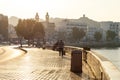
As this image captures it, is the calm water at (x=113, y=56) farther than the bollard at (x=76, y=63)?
Yes

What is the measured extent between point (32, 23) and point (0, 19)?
8598cm

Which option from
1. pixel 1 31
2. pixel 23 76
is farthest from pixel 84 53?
pixel 1 31

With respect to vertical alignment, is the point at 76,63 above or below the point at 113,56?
above

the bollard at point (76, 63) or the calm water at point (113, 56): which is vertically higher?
the bollard at point (76, 63)

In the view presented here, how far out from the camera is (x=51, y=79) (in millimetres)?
14906

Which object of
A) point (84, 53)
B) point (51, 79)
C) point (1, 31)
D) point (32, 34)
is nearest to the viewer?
point (51, 79)

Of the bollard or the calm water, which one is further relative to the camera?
the calm water

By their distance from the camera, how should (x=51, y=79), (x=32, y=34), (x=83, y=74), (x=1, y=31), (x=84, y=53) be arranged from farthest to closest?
(x=1, y=31), (x=32, y=34), (x=84, y=53), (x=83, y=74), (x=51, y=79)

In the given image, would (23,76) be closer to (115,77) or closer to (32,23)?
(115,77)

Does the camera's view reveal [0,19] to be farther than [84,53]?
Yes

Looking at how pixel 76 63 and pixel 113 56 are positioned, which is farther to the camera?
pixel 113 56

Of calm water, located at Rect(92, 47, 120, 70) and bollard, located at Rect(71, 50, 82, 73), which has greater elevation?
bollard, located at Rect(71, 50, 82, 73)

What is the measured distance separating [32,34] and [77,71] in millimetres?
79228

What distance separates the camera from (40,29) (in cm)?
10150
